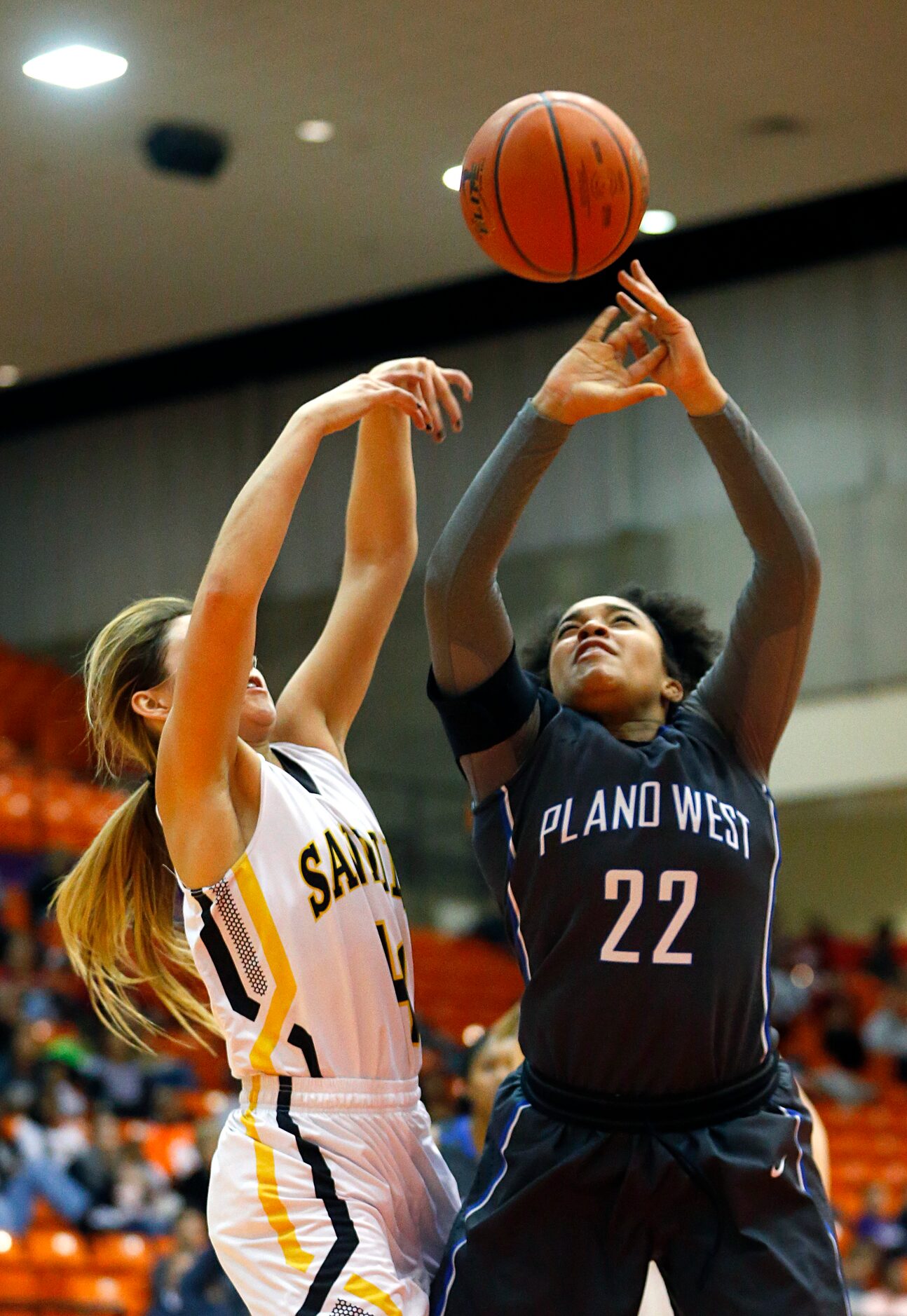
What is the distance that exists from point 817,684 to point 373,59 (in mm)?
6307

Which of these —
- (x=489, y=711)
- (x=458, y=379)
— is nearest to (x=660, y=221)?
(x=458, y=379)

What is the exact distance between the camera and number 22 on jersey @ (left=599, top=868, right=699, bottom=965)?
8.70 feet

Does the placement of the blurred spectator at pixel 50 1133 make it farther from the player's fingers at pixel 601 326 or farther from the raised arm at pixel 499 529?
the player's fingers at pixel 601 326

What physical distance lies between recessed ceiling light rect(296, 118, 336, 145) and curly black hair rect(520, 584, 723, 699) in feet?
24.9

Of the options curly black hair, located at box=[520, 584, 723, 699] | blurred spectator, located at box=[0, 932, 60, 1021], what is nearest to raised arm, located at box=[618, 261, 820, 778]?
curly black hair, located at box=[520, 584, 723, 699]

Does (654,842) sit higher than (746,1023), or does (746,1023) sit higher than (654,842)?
(654,842)

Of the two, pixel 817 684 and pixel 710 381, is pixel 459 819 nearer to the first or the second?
pixel 817 684

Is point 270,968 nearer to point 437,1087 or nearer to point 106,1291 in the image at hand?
point 106,1291

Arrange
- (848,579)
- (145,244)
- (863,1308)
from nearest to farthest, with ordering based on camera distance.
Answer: (863,1308) → (145,244) → (848,579)

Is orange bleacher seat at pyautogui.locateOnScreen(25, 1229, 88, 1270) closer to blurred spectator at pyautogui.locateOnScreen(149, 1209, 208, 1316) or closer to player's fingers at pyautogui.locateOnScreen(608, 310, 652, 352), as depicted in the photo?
blurred spectator at pyautogui.locateOnScreen(149, 1209, 208, 1316)

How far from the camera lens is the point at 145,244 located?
11906 millimetres

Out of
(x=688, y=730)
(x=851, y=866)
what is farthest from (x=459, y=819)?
(x=688, y=730)

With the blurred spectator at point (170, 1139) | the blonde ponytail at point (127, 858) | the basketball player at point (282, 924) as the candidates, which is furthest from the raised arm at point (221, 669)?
the blurred spectator at point (170, 1139)

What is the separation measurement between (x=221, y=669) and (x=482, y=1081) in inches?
71.5
